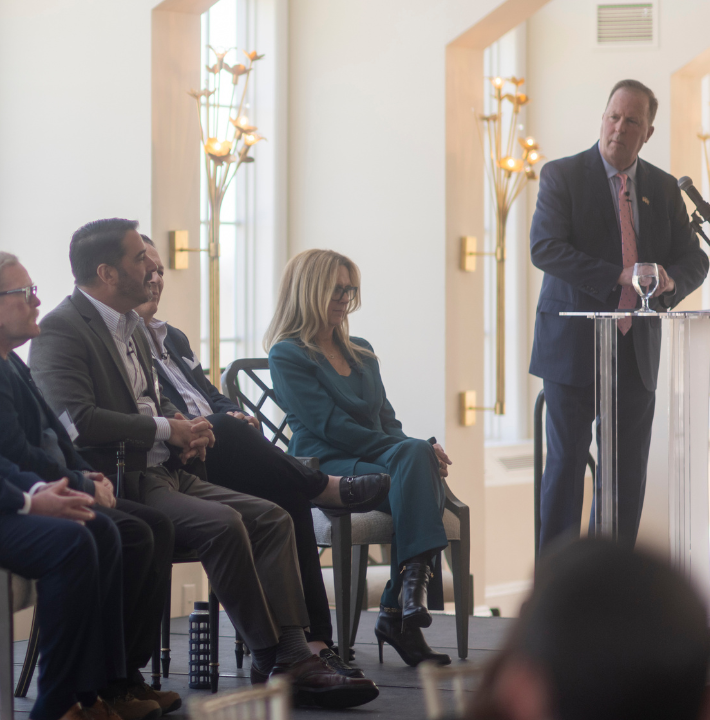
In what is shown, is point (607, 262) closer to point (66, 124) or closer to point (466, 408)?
point (466, 408)

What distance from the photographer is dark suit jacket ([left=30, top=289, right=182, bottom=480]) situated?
2.41m

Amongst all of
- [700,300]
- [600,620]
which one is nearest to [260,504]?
[600,620]

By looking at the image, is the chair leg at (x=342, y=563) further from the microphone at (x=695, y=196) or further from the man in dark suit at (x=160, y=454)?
the microphone at (x=695, y=196)

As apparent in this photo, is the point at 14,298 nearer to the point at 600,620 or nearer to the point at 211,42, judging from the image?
the point at 600,620

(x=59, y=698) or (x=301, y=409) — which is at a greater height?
(x=301, y=409)

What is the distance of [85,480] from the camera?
2256 millimetres

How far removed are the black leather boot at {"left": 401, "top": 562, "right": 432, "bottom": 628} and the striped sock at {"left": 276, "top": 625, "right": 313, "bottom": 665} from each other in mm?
418

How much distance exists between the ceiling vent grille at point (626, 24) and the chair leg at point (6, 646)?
5391 millimetres

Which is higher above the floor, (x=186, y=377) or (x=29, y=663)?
(x=186, y=377)

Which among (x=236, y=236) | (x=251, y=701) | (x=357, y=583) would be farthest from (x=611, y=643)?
(x=236, y=236)

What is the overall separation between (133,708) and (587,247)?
2008mm

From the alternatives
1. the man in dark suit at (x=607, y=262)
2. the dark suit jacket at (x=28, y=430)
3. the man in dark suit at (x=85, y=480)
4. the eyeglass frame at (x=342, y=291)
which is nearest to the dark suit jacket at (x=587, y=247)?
the man in dark suit at (x=607, y=262)

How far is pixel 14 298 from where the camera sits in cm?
227

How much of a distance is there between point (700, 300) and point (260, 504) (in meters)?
5.06
